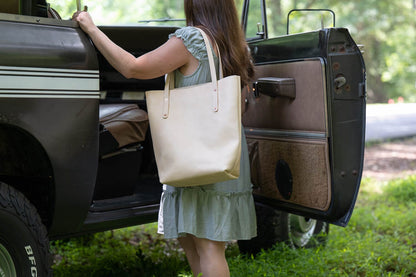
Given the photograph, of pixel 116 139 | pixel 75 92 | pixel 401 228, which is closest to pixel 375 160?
pixel 401 228

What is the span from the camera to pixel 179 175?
2.27 m

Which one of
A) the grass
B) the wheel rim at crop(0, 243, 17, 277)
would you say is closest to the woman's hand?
the wheel rim at crop(0, 243, 17, 277)

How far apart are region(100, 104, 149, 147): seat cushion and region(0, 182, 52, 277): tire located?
2.56 feet

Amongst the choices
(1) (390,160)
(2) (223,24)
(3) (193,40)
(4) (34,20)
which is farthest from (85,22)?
(1) (390,160)

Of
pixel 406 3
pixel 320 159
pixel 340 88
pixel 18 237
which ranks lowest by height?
pixel 18 237

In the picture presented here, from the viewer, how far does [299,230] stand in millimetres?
3736

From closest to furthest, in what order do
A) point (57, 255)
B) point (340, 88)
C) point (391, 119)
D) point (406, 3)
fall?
point (340, 88), point (57, 255), point (391, 119), point (406, 3)

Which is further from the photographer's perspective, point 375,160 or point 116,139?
point 375,160

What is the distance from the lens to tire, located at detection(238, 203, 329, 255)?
346cm

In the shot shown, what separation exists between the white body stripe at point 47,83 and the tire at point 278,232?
1.46 metres

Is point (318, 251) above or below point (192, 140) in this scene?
below

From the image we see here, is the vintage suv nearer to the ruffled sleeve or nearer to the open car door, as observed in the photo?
the open car door

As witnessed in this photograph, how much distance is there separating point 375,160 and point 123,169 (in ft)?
A: 20.2

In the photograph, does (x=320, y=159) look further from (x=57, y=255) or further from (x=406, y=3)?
(x=406, y=3)
